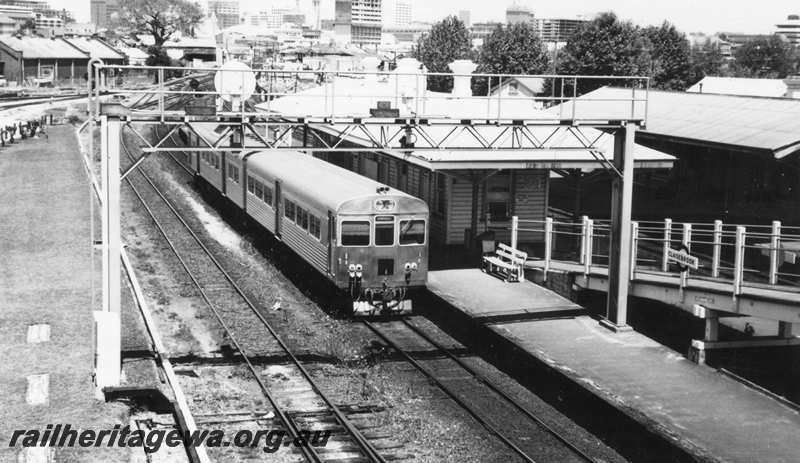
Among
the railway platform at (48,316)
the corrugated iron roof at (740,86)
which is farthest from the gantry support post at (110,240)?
the corrugated iron roof at (740,86)

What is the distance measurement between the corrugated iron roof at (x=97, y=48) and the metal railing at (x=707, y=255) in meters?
68.5

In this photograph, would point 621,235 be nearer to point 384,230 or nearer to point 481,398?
point 384,230

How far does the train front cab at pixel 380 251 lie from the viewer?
2055cm

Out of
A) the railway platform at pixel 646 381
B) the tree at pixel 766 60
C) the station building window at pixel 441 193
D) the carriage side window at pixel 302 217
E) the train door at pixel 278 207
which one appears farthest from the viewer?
the tree at pixel 766 60

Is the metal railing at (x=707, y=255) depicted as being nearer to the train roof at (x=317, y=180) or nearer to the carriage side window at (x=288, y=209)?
the train roof at (x=317, y=180)

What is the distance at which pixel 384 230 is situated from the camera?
20734mm

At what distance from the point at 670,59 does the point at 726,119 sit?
178 feet

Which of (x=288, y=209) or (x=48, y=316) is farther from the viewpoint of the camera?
(x=288, y=209)

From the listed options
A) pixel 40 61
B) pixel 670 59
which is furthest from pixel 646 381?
pixel 40 61

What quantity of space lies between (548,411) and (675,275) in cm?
496

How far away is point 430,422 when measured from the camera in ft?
48.1

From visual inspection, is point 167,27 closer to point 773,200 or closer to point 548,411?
point 773,200

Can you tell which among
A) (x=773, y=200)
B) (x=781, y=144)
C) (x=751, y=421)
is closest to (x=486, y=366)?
(x=751, y=421)

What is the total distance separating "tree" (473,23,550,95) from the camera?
75.6 metres
